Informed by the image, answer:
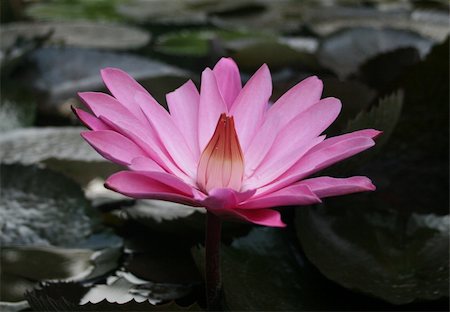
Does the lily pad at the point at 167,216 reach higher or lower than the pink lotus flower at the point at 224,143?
higher

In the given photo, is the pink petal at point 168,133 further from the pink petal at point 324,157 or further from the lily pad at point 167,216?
the lily pad at point 167,216

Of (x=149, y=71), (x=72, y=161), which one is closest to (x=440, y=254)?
(x=72, y=161)

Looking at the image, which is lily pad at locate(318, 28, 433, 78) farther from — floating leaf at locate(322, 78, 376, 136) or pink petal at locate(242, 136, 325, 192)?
pink petal at locate(242, 136, 325, 192)

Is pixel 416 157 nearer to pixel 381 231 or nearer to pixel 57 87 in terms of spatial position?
pixel 381 231

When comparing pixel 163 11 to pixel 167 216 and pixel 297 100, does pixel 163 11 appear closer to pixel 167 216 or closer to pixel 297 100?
pixel 167 216

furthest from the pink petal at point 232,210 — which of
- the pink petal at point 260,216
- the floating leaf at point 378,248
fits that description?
the floating leaf at point 378,248
